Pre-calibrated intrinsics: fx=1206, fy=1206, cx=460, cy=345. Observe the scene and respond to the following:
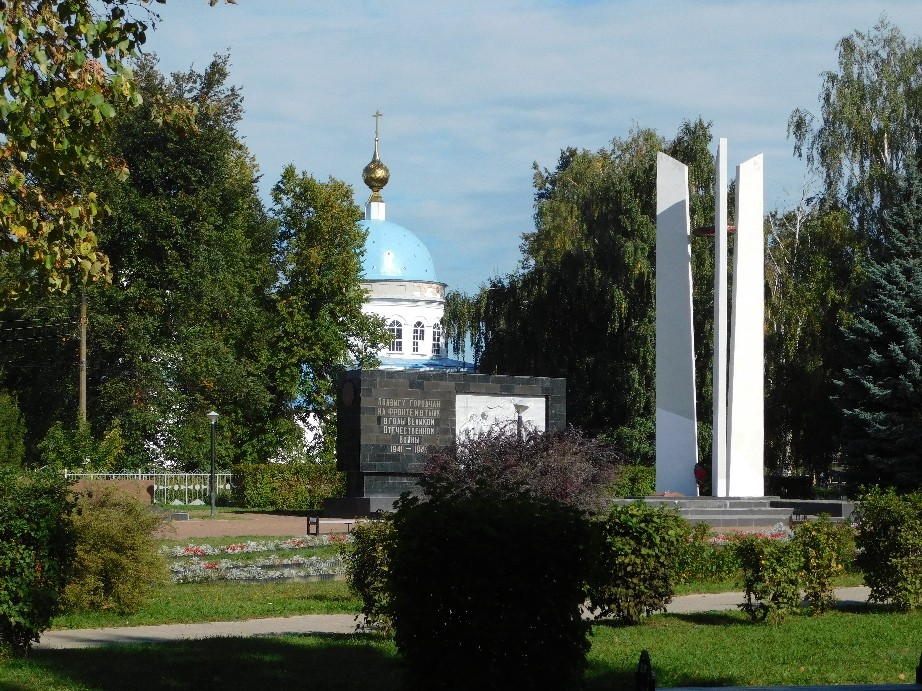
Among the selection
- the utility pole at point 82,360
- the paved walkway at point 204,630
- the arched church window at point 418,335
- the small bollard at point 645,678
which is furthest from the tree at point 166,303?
the arched church window at point 418,335

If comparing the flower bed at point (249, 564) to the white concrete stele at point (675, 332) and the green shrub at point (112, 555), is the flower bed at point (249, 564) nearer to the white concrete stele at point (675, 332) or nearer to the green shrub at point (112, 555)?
the green shrub at point (112, 555)

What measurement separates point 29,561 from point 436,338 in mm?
64287

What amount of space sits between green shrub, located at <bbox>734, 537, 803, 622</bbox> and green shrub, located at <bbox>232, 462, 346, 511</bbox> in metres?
25.5

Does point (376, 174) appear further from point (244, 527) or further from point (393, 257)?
point (244, 527)

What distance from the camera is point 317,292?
44.5 m

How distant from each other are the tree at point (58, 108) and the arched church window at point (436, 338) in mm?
62184

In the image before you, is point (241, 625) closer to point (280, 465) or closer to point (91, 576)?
point (91, 576)

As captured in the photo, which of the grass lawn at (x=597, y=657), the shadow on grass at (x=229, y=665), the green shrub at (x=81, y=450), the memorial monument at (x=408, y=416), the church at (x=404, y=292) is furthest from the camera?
the church at (x=404, y=292)

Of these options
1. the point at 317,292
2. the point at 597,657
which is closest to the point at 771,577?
the point at 597,657

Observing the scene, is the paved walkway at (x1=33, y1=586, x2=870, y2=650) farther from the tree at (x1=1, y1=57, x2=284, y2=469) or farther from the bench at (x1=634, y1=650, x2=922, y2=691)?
the tree at (x1=1, y1=57, x2=284, y2=469)

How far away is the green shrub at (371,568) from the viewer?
10203mm

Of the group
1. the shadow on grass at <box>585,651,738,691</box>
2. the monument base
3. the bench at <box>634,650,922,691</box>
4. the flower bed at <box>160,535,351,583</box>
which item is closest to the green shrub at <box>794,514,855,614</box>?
the shadow on grass at <box>585,651,738,691</box>

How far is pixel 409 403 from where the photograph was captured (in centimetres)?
2900

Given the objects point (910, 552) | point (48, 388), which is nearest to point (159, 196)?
point (48, 388)
